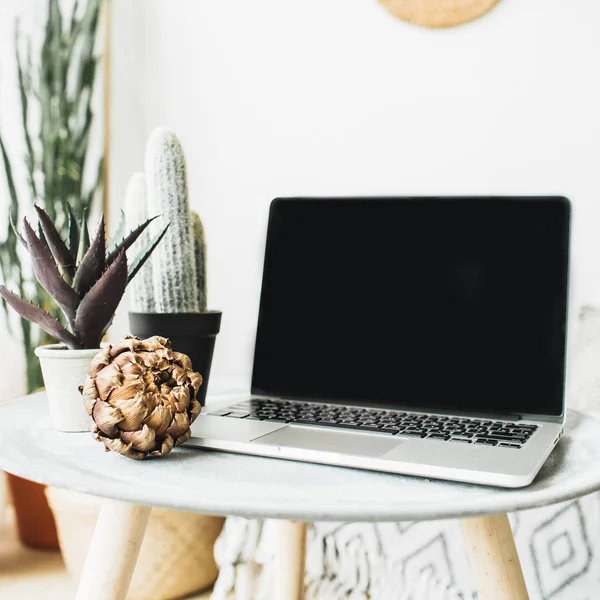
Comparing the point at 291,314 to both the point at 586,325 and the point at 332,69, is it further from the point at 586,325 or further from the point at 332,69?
the point at 332,69

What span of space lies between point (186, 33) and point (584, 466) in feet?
4.91

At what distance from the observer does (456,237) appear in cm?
73

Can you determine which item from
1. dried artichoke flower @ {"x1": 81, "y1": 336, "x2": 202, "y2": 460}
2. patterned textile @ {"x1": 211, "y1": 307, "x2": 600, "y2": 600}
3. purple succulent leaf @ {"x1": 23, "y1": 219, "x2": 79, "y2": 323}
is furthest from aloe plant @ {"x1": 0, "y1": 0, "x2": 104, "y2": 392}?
dried artichoke flower @ {"x1": 81, "y1": 336, "x2": 202, "y2": 460}

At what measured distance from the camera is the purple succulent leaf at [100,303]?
58 centimetres

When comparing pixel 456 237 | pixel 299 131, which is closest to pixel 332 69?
pixel 299 131

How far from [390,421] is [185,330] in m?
0.23

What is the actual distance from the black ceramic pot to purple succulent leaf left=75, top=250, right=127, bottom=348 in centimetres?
5

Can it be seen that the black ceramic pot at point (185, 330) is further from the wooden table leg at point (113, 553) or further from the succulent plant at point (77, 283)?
the wooden table leg at point (113, 553)

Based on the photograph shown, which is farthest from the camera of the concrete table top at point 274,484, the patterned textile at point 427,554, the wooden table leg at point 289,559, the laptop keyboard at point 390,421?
the patterned textile at point 427,554

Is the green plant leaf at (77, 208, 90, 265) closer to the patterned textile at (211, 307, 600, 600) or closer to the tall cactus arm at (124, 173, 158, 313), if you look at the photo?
the tall cactus arm at (124, 173, 158, 313)

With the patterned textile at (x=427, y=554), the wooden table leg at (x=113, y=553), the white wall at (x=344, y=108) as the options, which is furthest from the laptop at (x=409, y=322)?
the white wall at (x=344, y=108)

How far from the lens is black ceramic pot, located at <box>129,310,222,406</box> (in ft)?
2.15

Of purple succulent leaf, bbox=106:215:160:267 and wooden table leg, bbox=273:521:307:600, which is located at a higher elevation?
purple succulent leaf, bbox=106:215:160:267

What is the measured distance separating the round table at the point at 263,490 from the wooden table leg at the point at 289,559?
0.99ft
